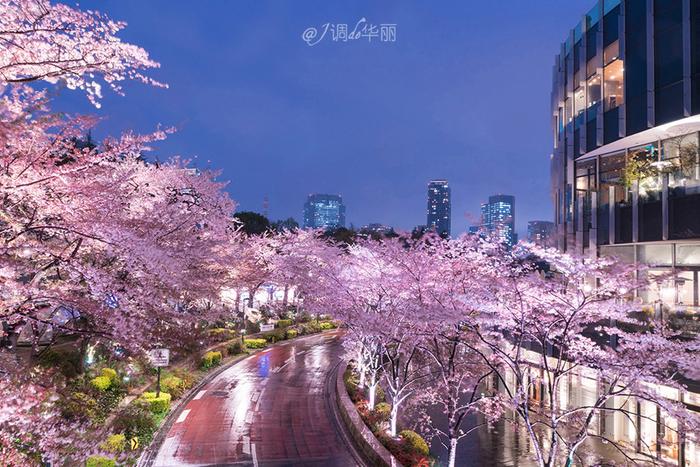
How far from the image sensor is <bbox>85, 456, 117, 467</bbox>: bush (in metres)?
11.6

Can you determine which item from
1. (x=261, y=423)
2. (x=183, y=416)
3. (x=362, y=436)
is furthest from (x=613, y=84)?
(x=183, y=416)

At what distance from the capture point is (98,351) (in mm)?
21516

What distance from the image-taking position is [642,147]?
21062mm

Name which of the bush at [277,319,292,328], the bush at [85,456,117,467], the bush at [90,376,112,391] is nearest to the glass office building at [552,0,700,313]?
the bush at [85,456,117,467]

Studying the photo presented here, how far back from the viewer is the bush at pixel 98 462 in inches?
455

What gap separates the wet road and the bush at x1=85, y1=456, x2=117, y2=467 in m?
3.13

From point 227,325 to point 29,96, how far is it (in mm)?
30990

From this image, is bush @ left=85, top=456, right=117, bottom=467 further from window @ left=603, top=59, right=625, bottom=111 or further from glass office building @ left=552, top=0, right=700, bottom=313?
window @ left=603, top=59, right=625, bottom=111

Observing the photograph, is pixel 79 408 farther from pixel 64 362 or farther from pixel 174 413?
pixel 174 413

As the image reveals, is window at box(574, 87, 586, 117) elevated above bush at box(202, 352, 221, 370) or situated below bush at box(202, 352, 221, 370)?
above

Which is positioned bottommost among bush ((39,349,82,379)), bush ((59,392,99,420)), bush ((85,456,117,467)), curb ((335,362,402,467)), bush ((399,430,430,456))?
curb ((335,362,402,467))

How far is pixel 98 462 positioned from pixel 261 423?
7.89 meters

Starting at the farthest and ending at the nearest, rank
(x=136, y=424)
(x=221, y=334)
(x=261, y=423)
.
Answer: (x=221, y=334)
(x=261, y=423)
(x=136, y=424)

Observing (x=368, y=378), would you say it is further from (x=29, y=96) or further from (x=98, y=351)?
(x=29, y=96)
